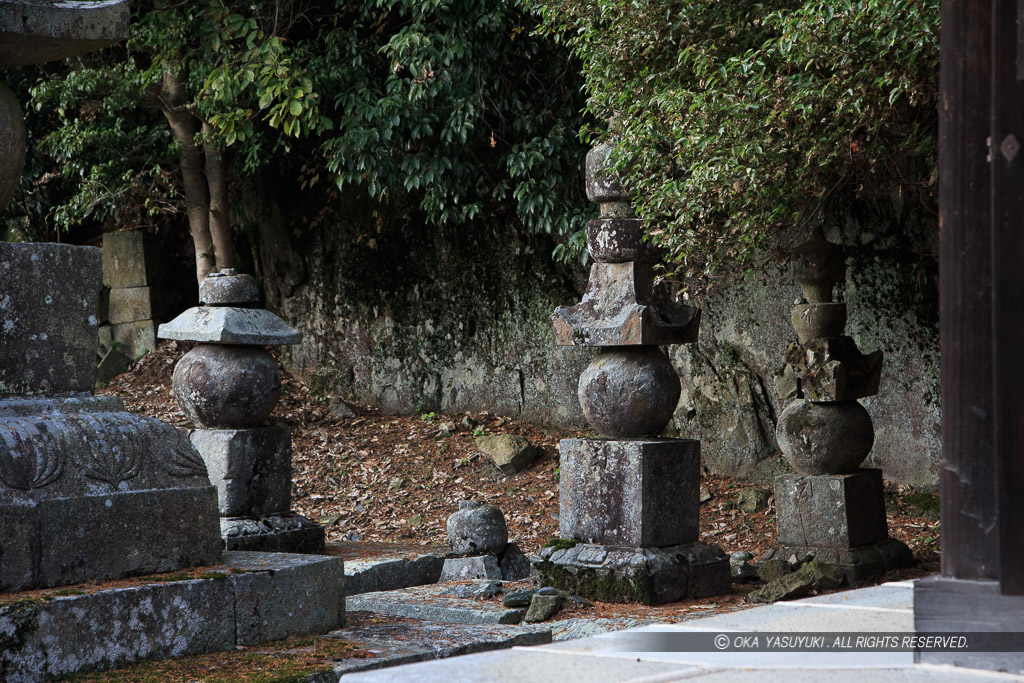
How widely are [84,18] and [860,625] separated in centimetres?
333

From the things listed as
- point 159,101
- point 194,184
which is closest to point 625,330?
point 159,101

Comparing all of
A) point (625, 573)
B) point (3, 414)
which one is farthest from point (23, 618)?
point (625, 573)

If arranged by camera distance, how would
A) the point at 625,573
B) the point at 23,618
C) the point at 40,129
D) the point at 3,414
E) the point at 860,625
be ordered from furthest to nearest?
the point at 40,129
the point at 625,573
the point at 3,414
the point at 23,618
the point at 860,625

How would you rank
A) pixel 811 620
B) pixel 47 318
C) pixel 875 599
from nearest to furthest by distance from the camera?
pixel 811 620, pixel 875 599, pixel 47 318

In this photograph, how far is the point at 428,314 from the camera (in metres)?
11.2

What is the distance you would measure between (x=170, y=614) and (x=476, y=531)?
2.83 metres

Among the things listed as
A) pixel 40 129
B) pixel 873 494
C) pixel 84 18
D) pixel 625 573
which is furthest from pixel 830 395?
pixel 40 129

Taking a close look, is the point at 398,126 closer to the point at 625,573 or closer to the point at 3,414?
the point at 625,573

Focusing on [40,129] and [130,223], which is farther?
[130,223]

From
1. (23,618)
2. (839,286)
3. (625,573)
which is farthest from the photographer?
(839,286)

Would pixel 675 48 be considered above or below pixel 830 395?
above

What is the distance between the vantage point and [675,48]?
20.1ft

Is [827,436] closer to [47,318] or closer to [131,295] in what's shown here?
[47,318]

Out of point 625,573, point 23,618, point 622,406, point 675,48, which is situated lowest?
point 625,573
